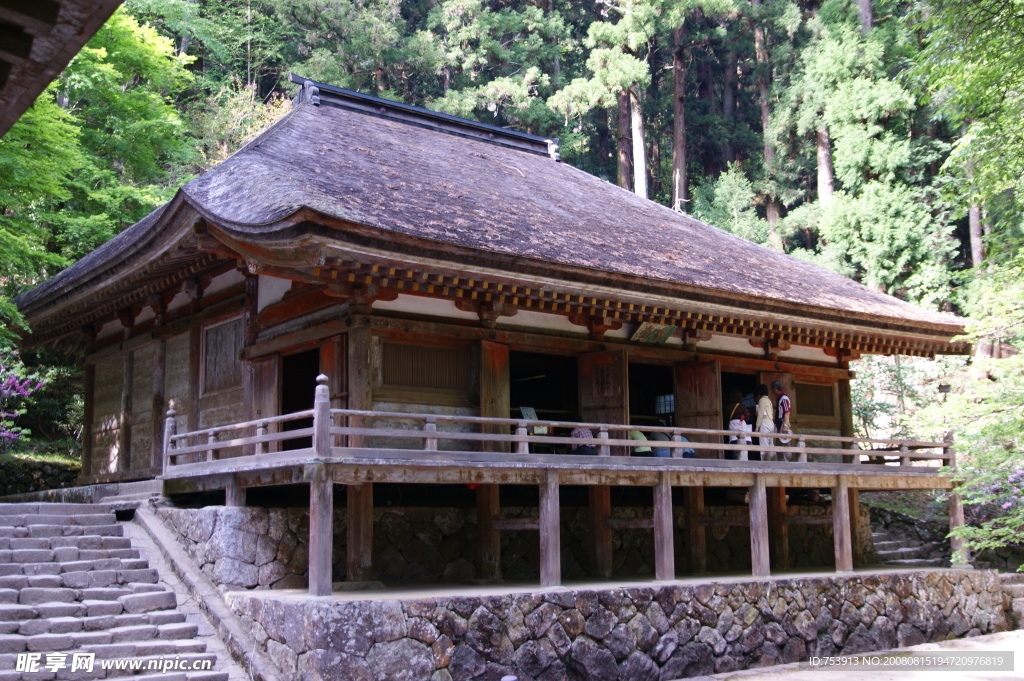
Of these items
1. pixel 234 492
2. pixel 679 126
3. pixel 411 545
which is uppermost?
pixel 679 126

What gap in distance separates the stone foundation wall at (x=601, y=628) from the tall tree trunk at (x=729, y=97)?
29.9 meters

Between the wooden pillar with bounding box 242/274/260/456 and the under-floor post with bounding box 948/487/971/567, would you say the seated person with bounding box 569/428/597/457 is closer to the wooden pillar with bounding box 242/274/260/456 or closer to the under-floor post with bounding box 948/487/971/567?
the wooden pillar with bounding box 242/274/260/456

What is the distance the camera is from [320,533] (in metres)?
9.59

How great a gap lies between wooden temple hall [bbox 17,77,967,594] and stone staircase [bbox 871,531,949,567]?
60.5 inches

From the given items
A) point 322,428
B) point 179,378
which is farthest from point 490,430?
point 179,378

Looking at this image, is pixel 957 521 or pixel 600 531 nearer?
pixel 600 531

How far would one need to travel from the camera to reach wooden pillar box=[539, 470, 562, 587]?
35.8 ft

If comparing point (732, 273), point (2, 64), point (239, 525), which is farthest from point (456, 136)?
point (2, 64)

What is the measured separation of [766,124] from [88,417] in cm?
3014

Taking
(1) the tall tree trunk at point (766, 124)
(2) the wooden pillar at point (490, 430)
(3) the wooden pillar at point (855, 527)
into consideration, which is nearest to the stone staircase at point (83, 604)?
(2) the wooden pillar at point (490, 430)

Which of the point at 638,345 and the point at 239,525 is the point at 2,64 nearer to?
the point at 239,525

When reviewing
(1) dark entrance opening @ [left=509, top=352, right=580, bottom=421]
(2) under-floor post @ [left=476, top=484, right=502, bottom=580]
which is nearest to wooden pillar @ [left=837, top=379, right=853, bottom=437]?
(1) dark entrance opening @ [left=509, top=352, right=580, bottom=421]

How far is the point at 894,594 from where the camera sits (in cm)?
1450

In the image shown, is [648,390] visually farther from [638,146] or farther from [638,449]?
[638,146]
